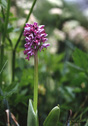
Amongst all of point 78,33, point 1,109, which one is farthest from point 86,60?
point 78,33

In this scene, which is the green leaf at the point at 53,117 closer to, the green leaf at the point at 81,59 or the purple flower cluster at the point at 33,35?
the purple flower cluster at the point at 33,35

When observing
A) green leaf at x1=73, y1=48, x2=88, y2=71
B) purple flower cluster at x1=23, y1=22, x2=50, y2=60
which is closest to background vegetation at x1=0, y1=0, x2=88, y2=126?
green leaf at x1=73, y1=48, x2=88, y2=71

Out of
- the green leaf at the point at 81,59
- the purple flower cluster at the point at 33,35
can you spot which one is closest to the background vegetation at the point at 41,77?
the green leaf at the point at 81,59

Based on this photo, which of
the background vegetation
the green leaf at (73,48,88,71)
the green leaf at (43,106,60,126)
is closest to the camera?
the green leaf at (43,106,60,126)

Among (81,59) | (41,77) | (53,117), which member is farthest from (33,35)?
(41,77)

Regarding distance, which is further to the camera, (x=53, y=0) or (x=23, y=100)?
(x=53, y=0)

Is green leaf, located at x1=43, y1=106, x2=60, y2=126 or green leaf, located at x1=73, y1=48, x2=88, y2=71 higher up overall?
green leaf, located at x1=73, y1=48, x2=88, y2=71

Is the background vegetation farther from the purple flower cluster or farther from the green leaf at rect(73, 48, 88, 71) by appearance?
the purple flower cluster

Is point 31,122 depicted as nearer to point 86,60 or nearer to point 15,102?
point 15,102

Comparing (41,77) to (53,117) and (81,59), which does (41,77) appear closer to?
(81,59)

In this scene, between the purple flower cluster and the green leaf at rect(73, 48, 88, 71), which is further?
the green leaf at rect(73, 48, 88, 71)

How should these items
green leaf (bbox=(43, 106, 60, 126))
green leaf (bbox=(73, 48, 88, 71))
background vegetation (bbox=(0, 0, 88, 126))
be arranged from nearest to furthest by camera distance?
green leaf (bbox=(43, 106, 60, 126))
background vegetation (bbox=(0, 0, 88, 126))
green leaf (bbox=(73, 48, 88, 71))
